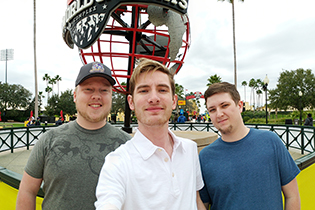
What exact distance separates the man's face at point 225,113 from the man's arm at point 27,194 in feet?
5.30

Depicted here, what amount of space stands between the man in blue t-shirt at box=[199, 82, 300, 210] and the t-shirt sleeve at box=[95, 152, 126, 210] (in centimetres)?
86

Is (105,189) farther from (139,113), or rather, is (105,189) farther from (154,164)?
(139,113)

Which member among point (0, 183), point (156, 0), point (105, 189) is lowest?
point (0, 183)

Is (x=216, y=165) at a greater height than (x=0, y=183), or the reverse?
(x=216, y=165)

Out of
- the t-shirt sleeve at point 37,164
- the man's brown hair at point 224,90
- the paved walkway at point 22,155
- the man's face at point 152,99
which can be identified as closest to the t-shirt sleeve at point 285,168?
the man's brown hair at point 224,90

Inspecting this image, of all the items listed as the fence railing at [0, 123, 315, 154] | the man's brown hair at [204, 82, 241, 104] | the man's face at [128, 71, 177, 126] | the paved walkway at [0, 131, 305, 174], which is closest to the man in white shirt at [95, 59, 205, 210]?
the man's face at [128, 71, 177, 126]

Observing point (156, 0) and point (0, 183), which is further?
point (156, 0)

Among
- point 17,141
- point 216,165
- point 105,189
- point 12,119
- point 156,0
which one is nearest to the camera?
point 105,189

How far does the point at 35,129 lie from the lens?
10.4 meters

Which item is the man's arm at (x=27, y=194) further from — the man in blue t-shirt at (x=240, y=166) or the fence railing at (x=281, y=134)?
the fence railing at (x=281, y=134)

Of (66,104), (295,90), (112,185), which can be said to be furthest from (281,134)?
(66,104)

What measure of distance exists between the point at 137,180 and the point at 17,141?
10.8m

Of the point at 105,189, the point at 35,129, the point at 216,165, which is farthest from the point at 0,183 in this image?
the point at 35,129

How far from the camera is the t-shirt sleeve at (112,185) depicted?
38.7 inches
